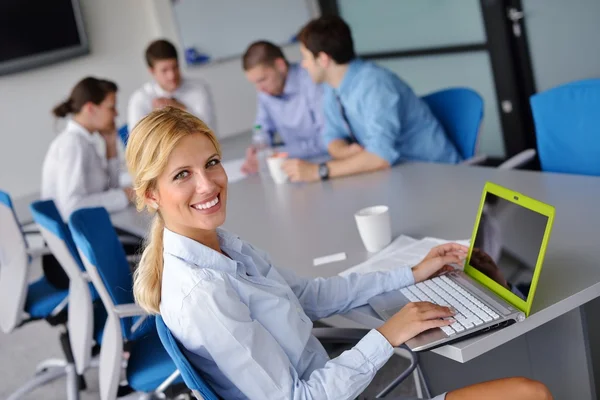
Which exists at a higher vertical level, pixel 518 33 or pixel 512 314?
pixel 518 33

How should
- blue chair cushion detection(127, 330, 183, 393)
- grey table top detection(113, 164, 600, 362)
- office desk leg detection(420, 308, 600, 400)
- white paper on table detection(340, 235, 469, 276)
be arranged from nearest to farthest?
grey table top detection(113, 164, 600, 362), office desk leg detection(420, 308, 600, 400), white paper on table detection(340, 235, 469, 276), blue chair cushion detection(127, 330, 183, 393)

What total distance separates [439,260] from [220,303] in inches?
26.1

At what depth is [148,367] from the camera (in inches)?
100

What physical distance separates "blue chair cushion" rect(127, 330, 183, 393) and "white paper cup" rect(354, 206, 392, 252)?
719 millimetres

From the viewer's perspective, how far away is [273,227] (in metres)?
2.87

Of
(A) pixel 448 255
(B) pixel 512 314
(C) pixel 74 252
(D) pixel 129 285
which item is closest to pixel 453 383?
(A) pixel 448 255

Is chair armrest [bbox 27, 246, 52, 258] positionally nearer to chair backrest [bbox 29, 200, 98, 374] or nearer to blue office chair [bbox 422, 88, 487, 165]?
chair backrest [bbox 29, 200, 98, 374]

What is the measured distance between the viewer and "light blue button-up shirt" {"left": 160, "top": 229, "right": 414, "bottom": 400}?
1595 millimetres

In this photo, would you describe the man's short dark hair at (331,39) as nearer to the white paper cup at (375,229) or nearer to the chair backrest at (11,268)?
the white paper cup at (375,229)

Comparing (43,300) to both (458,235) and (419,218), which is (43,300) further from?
(458,235)

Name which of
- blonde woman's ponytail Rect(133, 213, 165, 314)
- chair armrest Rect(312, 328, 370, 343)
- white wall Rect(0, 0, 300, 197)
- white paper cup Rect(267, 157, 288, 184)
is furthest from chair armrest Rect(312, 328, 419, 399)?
white wall Rect(0, 0, 300, 197)

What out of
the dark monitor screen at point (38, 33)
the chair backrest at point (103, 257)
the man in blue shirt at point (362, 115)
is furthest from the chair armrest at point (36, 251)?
the dark monitor screen at point (38, 33)

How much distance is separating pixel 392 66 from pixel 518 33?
1.46 metres

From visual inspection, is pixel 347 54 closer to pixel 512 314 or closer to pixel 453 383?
pixel 453 383
